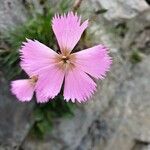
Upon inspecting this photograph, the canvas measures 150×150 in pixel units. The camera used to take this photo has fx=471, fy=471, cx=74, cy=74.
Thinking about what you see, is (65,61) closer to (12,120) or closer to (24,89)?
(24,89)

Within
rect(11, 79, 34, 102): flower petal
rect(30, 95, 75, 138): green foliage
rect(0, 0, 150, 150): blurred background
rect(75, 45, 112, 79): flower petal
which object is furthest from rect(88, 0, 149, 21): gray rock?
rect(75, 45, 112, 79): flower petal

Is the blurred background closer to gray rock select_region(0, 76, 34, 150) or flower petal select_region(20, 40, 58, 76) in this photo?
gray rock select_region(0, 76, 34, 150)

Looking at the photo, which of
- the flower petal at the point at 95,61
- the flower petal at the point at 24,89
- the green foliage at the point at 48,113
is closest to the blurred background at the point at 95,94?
the green foliage at the point at 48,113

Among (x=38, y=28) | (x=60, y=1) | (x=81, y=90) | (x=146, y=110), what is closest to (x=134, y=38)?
(x=146, y=110)

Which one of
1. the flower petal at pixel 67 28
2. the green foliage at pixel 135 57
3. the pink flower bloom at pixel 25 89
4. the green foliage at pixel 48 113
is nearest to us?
the flower petal at pixel 67 28

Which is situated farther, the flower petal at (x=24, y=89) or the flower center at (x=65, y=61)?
the flower petal at (x=24, y=89)

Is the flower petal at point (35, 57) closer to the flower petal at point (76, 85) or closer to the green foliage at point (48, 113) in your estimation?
the flower petal at point (76, 85)
